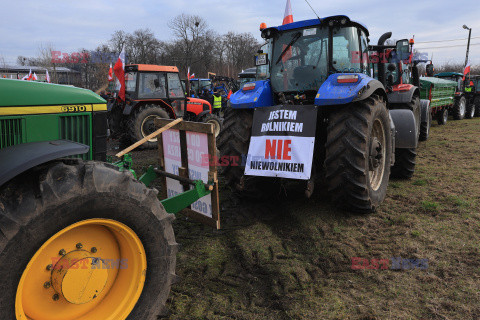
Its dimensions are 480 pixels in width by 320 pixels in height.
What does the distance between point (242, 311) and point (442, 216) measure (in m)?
2.76

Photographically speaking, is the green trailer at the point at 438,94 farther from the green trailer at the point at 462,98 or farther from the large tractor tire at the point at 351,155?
the large tractor tire at the point at 351,155

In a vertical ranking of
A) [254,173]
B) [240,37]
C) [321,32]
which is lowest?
[254,173]

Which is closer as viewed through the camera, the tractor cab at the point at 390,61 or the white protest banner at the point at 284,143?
the white protest banner at the point at 284,143

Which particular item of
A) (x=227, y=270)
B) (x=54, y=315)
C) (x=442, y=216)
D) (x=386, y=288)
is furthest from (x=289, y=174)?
(x=54, y=315)

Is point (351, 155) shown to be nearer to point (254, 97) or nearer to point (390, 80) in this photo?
point (254, 97)

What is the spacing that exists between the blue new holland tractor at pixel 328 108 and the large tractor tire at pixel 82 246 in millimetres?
1914

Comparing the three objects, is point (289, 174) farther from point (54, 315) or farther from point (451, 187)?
point (451, 187)

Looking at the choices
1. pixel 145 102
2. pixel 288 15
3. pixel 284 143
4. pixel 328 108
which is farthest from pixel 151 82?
pixel 284 143

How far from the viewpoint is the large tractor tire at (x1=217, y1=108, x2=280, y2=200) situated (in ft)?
13.9

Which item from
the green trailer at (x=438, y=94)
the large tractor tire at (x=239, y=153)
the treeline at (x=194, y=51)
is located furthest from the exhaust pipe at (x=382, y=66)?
the treeline at (x=194, y=51)

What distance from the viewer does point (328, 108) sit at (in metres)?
4.09

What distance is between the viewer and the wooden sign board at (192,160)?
321 centimetres

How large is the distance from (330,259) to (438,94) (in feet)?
32.9

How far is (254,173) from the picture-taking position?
3889 mm
